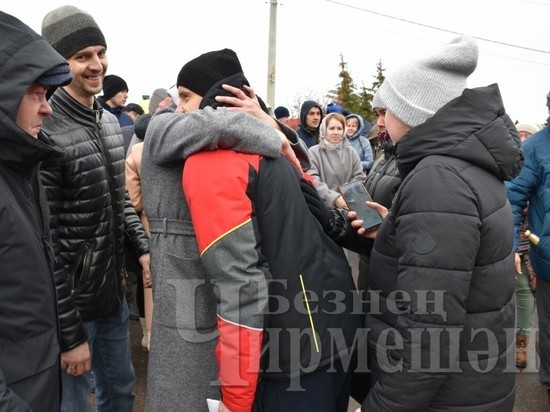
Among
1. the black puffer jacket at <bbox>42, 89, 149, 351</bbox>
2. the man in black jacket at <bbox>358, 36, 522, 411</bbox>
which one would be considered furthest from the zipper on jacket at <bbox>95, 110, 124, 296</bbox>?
the man in black jacket at <bbox>358, 36, 522, 411</bbox>

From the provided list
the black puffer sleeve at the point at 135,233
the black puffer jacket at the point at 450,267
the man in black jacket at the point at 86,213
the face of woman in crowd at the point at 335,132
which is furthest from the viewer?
the face of woman in crowd at the point at 335,132

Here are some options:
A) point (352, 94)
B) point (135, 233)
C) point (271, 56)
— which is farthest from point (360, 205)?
point (352, 94)

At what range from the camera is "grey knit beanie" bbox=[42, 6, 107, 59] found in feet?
7.86

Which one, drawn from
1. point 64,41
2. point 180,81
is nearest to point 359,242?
point 180,81

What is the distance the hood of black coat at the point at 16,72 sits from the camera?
1452 mm

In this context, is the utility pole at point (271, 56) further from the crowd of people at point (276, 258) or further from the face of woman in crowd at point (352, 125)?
the crowd of people at point (276, 258)

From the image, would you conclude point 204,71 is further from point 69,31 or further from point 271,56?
point 271,56

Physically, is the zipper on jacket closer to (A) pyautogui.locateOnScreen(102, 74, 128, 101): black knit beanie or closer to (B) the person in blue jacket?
(B) the person in blue jacket

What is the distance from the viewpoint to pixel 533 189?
10.9ft

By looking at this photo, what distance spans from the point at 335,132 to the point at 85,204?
345cm

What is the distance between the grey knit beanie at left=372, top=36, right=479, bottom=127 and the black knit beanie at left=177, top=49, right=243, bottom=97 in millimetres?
651

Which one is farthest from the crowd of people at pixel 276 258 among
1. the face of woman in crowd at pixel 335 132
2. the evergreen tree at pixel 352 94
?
the evergreen tree at pixel 352 94

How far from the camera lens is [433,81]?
1.80m

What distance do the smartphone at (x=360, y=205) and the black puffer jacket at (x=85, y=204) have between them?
114 centimetres
